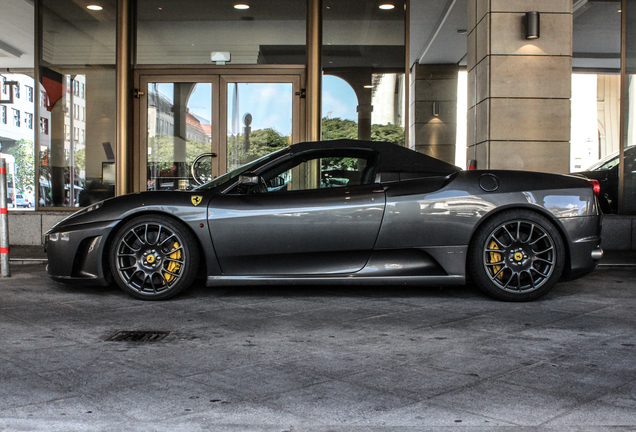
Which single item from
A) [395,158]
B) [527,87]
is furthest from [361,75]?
[395,158]

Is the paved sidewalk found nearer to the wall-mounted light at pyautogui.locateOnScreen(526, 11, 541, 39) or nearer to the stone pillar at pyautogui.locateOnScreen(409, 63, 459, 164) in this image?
the wall-mounted light at pyautogui.locateOnScreen(526, 11, 541, 39)

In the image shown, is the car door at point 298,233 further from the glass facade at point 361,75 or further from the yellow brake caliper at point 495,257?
the glass facade at point 361,75

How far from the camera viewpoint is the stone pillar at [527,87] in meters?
7.37

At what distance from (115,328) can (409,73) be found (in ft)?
22.0

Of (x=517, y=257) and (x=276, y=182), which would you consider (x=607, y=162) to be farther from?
(x=276, y=182)

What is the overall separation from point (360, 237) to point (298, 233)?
0.48 metres

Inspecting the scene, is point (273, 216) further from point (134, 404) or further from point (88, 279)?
point (134, 404)

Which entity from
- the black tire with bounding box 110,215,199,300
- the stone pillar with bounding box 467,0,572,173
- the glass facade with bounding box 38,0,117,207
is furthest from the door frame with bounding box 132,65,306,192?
the black tire with bounding box 110,215,199,300

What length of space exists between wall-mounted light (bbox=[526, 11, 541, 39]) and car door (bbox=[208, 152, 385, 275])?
3.98m

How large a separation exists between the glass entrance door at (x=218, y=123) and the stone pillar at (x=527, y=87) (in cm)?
295

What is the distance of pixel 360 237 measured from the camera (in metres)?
4.58

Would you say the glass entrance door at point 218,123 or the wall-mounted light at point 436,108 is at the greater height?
the wall-mounted light at point 436,108

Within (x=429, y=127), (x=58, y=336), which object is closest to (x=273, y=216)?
(x=58, y=336)

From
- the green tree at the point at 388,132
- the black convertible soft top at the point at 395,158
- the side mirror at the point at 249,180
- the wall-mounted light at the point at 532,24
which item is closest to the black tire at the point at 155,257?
the side mirror at the point at 249,180
